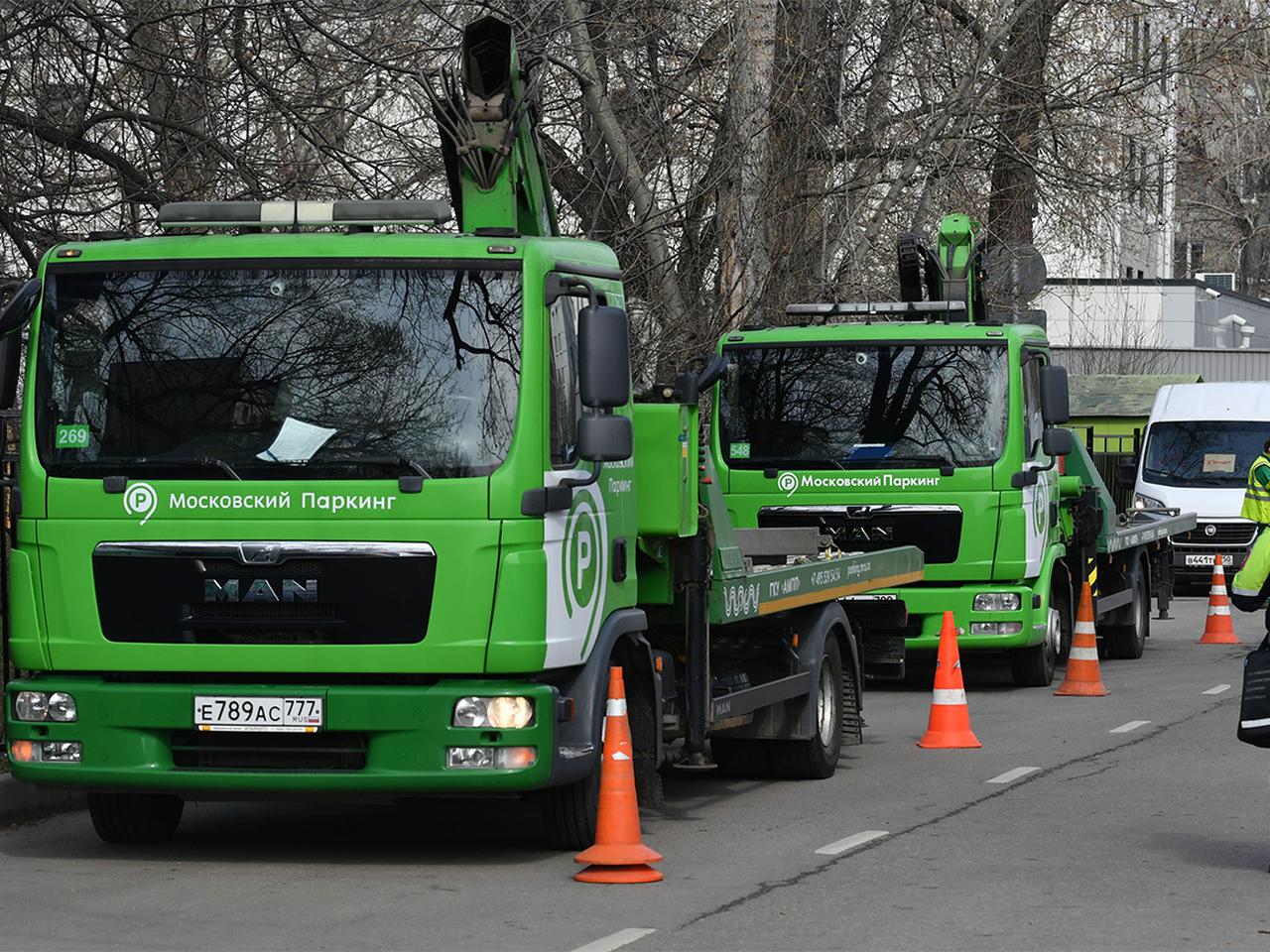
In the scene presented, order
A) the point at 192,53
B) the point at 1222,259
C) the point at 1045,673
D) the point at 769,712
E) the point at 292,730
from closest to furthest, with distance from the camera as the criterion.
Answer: the point at 292,730 → the point at 769,712 → the point at 192,53 → the point at 1045,673 → the point at 1222,259

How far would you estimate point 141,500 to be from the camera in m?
8.62

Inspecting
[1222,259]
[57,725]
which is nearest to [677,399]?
[57,725]

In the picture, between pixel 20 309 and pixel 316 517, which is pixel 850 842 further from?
pixel 20 309

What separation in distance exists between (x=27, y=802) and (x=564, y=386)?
356cm

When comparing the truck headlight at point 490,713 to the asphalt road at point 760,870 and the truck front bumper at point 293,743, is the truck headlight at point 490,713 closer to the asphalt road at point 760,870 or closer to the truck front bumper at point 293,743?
the truck front bumper at point 293,743

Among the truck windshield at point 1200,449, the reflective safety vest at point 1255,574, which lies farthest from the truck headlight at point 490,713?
the truck windshield at point 1200,449

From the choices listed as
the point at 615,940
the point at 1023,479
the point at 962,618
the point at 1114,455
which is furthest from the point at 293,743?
the point at 1114,455

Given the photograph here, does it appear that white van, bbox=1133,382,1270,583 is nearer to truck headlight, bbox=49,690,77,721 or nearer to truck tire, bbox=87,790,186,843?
truck tire, bbox=87,790,186,843

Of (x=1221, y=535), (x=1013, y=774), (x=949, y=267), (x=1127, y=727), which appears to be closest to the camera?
(x=1013, y=774)

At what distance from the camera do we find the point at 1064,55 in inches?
912

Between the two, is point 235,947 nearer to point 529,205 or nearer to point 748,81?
point 529,205

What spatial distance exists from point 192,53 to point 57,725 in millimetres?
7737

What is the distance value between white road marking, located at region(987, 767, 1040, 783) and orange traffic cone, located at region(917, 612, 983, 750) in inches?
37.5

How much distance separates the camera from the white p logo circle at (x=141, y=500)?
8.62 m
